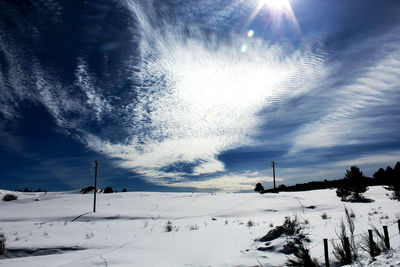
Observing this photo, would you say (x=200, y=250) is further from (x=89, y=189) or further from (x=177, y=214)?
(x=89, y=189)

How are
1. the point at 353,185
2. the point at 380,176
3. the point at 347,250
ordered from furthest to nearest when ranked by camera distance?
the point at 380,176, the point at 353,185, the point at 347,250

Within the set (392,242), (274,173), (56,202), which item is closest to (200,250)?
(392,242)

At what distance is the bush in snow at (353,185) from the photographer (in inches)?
1087

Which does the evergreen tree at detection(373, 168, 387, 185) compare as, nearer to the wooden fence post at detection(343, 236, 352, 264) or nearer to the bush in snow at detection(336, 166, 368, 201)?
the bush in snow at detection(336, 166, 368, 201)

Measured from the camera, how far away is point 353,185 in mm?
27969

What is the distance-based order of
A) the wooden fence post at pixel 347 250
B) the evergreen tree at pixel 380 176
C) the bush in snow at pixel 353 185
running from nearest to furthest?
the wooden fence post at pixel 347 250 → the bush in snow at pixel 353 185 → the evergreen tree at pixel 380 176

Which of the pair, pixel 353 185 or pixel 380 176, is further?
pixel 380 176

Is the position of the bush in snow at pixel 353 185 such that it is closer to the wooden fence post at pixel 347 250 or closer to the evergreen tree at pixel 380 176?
the wooden fence post at pixel 347 250

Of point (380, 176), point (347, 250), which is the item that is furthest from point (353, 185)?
point (380, 176)

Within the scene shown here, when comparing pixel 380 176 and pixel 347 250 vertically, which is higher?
pixel 380 176

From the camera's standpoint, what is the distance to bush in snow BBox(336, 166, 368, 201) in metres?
27.6

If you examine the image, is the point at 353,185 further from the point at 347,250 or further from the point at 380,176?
the point at 380,176

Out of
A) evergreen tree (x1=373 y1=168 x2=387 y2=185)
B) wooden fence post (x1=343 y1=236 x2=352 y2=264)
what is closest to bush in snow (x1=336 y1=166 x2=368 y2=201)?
wooden fence post (x1=343 y1=236 x2=352 y2=264)

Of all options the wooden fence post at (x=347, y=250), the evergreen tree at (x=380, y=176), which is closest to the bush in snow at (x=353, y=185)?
the wooden fence post at (x=347, y=250)
